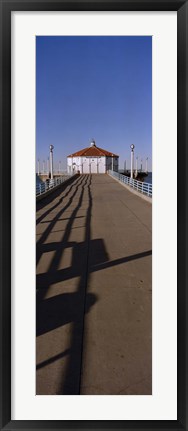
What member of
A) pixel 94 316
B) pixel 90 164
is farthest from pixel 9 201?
pixel 90 164

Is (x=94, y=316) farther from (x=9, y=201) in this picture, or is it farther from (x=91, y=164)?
(x=91, y=164)

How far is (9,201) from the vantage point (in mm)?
1373

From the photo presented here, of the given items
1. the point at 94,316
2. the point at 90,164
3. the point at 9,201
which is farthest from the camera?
the point at 90,164

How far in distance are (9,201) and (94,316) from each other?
1.63 meters

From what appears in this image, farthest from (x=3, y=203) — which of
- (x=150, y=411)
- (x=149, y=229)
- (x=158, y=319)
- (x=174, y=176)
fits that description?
(x=149, y=229)

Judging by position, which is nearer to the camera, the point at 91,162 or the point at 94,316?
the point at 94,316

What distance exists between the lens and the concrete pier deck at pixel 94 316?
6.02 feet

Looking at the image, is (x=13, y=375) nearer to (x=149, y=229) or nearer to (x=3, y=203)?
(x=3, y=203)

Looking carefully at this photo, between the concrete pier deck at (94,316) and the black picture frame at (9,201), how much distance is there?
0.39m

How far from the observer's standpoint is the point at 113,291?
10.4 ft

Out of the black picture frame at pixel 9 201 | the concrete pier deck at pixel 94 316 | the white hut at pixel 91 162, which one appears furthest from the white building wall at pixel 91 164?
the black picture frame at pixel 9 201

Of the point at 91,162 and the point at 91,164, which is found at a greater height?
the point at 91,162

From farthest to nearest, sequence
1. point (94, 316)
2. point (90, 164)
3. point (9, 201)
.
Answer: point (90, 164)
point (94, 316)
point (9, 201)

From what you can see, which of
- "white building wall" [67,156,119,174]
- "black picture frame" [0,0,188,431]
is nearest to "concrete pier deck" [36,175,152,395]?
"black picture frame" [0,0,188,431]
